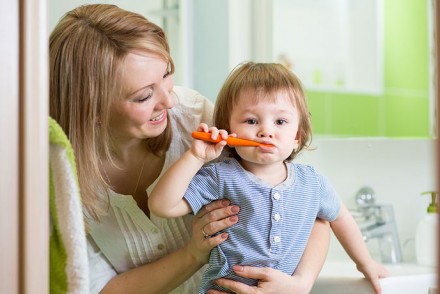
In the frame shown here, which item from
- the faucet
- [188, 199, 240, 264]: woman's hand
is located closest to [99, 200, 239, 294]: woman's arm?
[188, 199, 240, 264]: woman's hand

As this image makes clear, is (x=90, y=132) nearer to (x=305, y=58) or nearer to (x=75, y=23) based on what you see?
(x=75, y=23)

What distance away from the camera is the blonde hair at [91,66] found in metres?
0.89

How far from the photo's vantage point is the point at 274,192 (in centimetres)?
90

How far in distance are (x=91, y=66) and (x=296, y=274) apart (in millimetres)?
392

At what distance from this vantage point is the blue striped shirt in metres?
0.89

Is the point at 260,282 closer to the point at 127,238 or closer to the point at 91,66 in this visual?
the point at 127,238

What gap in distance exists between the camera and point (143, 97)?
35.8 inches

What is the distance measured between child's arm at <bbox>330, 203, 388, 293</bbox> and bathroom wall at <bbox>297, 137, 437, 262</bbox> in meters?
0.39

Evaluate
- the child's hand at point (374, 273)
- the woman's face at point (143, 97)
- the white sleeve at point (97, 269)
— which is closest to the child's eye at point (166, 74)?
the woman's face at point (143, 97)

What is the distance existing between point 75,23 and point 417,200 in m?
0.84

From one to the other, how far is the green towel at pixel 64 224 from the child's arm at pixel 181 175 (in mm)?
156

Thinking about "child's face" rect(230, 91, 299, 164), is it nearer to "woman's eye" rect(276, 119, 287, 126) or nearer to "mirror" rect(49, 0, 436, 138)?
"woman's eye" rect(276, 119, 287, 126)

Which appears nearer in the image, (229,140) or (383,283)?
(229,140)

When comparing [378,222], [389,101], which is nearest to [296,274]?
[378,222]
